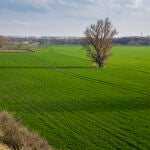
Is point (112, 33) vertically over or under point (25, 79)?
over

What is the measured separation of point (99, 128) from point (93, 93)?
14.7 meters

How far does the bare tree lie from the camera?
75688mm

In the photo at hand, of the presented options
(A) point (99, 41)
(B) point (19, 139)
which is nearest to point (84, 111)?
(B) point (19, 139)

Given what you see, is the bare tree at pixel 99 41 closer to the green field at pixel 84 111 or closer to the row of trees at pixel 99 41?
the row of trees at pixel 99 41

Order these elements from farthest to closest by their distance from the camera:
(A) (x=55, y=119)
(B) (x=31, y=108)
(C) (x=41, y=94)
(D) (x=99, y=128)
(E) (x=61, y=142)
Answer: (C) (x=41, y=94), (B) (x=31, y=108), (A) (x=55, y=119), (D) (x=99, y=128), (E) (x=61, y=142)

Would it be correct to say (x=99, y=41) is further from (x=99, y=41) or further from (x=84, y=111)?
(x=84, y=111)

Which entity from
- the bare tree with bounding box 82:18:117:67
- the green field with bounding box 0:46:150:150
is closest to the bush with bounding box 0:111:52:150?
the green field with bounding box 0:46:150:150

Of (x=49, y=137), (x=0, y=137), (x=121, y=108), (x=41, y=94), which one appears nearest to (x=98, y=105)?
(x=121, y=108)

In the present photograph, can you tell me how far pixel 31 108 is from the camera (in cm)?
3031

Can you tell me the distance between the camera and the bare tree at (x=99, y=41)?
75.7 metres

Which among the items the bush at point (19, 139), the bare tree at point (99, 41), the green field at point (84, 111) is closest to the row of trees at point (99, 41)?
the bare tree at point (99, 41)

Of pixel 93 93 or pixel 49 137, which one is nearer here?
pixel 49 137

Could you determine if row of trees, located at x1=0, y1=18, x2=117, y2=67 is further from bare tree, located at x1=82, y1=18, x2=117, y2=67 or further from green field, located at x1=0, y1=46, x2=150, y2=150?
green field, located at x1=0, y1=46, x2=150, y2=150

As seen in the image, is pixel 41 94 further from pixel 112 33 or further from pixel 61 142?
pixel 112 33
